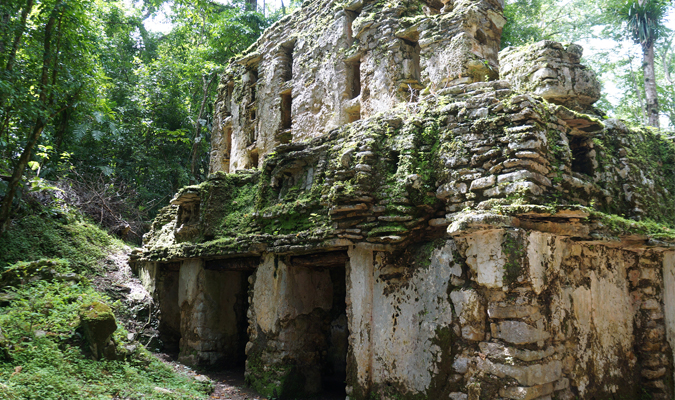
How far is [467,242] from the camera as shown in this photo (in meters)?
5.10

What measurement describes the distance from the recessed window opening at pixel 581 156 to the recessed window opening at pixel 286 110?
8.07m

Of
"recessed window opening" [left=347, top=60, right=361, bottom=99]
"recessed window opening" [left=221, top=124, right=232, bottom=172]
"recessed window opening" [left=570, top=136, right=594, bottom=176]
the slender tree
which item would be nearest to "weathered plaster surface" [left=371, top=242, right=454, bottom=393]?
"recessed window opening" [left=570, top=136, right=594, bottom=176]

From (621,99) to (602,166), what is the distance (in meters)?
18.9

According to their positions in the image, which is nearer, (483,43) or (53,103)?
(483,43)

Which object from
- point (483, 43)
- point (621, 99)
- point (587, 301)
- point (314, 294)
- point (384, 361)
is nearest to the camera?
point (587, 301)

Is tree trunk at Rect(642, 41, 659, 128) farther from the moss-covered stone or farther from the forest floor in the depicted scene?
the moss-covered stone

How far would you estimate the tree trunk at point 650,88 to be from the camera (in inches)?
605

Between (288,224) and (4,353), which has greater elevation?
(288,224)

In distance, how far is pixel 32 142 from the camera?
8.82 m

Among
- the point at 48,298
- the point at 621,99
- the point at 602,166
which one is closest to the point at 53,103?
the point at 48,298

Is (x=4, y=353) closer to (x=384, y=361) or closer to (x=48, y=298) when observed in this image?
(x=48, y=298)

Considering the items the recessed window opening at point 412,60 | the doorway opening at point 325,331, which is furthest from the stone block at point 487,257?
the recessed window opening at point 412,60

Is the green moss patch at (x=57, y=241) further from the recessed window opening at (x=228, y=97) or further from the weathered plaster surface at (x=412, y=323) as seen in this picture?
the weathered plaster surface at (x=412, y=323)

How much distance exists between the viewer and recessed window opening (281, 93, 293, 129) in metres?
12.7
